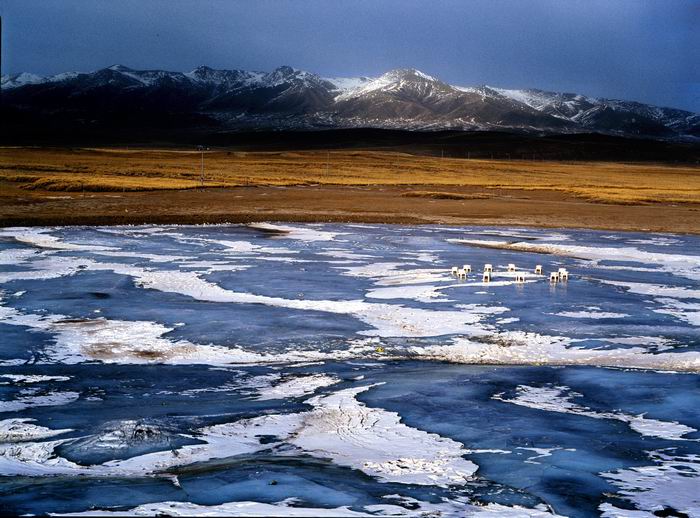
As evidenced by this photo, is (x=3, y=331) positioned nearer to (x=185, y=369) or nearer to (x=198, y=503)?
(x=185, y=369)

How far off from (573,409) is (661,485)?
106 inches

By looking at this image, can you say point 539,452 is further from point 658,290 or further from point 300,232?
point 300,232

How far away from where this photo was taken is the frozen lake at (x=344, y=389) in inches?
311

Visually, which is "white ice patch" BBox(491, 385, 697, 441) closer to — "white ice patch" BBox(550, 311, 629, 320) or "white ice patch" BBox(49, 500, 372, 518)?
"white ice patch" BBox(49, 500, 372, 518)

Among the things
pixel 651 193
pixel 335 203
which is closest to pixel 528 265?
pixel 335 203

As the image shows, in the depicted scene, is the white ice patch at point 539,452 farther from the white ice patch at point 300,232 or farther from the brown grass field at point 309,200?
the brown grass field at point 309,200

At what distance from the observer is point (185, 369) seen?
1274 cm

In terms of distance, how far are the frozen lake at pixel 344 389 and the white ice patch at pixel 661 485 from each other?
0.08ft

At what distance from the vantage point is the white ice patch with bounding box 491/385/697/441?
993 cm

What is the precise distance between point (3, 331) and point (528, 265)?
1390 cm

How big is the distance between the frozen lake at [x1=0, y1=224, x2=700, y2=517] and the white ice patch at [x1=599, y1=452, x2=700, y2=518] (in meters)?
0.02

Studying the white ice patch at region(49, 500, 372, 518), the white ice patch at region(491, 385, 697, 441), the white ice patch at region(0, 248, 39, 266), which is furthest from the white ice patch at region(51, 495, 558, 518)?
the white ice patch at region(0, 248, 39, 266)

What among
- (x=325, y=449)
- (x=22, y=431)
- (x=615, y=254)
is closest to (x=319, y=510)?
(x=325, y=449)

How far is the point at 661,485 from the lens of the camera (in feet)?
26.7
